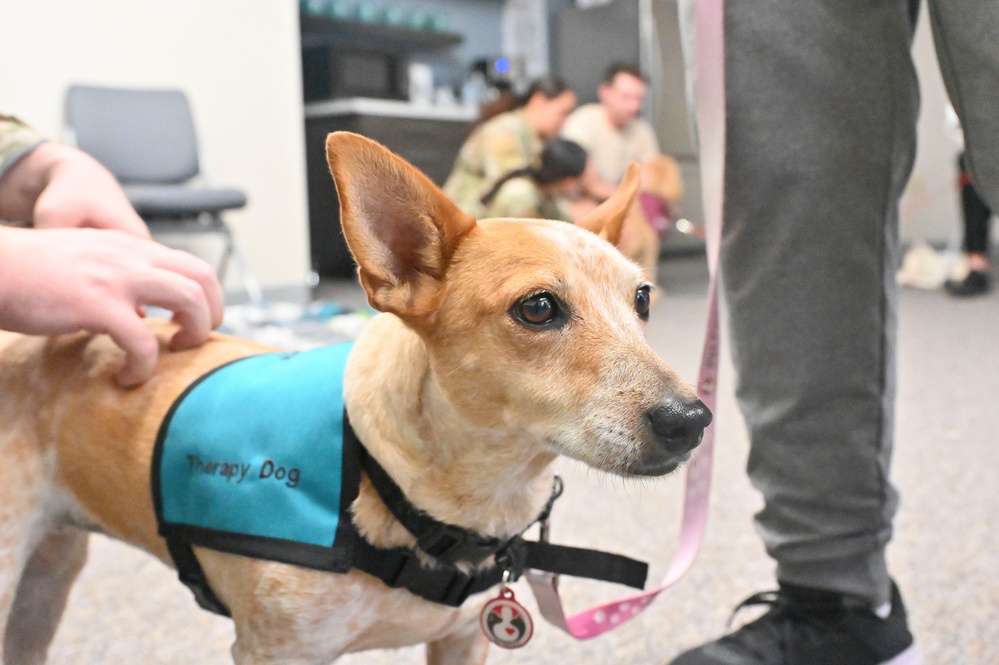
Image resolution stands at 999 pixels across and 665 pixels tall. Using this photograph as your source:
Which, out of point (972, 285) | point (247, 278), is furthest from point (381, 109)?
point (972, 285)

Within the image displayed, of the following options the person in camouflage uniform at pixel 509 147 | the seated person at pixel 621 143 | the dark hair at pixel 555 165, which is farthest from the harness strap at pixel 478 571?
the seated person at pixel 621 143

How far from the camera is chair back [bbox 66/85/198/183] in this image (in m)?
4.38

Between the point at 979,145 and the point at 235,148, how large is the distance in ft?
16.1

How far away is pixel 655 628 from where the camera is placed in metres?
1.33

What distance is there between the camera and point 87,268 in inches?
33.9

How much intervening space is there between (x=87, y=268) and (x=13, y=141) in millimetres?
316

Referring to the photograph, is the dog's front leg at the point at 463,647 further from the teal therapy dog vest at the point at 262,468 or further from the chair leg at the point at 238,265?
the chair leg at the point at 238,265

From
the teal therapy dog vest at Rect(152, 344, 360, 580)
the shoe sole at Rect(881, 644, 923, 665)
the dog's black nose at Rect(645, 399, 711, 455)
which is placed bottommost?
the shoe sole at Rect(881, 644, 923, 665)

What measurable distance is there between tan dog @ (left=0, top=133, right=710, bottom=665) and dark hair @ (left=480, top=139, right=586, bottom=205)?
359cm

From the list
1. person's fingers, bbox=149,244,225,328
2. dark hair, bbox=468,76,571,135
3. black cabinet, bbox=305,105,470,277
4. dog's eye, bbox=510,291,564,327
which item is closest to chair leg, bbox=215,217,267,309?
black cabinet, bbox=305,105,470,277

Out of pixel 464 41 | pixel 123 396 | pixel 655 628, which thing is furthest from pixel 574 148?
pixel 123 396

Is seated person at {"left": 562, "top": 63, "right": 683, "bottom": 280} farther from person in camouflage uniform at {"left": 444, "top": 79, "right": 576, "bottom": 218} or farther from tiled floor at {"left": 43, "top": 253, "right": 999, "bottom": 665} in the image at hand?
tiled floor at {"left": 43, "top": 253, "right": 999, "bottom": 665}

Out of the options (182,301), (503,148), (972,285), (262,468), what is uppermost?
(182,301)

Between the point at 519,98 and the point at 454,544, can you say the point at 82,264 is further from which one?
the point at 519,98
